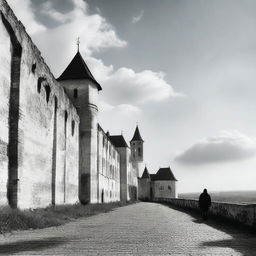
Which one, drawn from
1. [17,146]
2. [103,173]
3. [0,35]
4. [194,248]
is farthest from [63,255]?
[103,173]

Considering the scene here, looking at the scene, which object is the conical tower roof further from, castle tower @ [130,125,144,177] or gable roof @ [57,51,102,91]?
gable roof @ [57,51,102,91]

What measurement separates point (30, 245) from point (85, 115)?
24.3 metres

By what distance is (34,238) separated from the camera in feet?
30.3

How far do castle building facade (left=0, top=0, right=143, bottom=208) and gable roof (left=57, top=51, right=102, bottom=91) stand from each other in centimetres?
9

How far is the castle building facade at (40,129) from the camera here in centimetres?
1480

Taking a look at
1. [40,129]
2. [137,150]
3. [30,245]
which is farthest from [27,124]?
[137,150]

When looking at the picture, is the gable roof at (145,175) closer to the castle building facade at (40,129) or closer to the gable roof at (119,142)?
the gable roof at (119,142)

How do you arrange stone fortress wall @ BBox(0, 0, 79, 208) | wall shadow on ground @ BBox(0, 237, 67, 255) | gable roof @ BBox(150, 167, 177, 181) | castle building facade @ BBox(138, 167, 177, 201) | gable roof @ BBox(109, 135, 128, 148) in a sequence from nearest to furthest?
1. wall shadow on ground @ BBox(0, 237, 67, 255)
2. stone fortress wall @ BBox(0, 0, 79, 208)
3. gable roof @ BBox(109, 135, 128, 148)
4. castle building facade @ BBox(138, 167, 177, 201)
5. gable roof @ BBox(150, 167, 177, 181)

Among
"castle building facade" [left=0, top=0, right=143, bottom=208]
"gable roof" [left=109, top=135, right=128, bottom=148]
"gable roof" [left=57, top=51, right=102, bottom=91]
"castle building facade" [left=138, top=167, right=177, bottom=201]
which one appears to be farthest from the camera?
"castle building facade" [left=138, top=167, right=177, bottom=201]

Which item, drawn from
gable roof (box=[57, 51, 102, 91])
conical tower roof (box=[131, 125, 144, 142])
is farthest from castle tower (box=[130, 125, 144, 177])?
gable roof (box=[57, 51, 102, 91])

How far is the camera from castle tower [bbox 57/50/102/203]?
102ft

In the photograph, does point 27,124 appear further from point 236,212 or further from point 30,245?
point 30,245

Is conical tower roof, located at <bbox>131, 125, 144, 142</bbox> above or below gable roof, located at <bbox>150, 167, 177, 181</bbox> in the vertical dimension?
above

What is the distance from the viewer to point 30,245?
26.1ft
